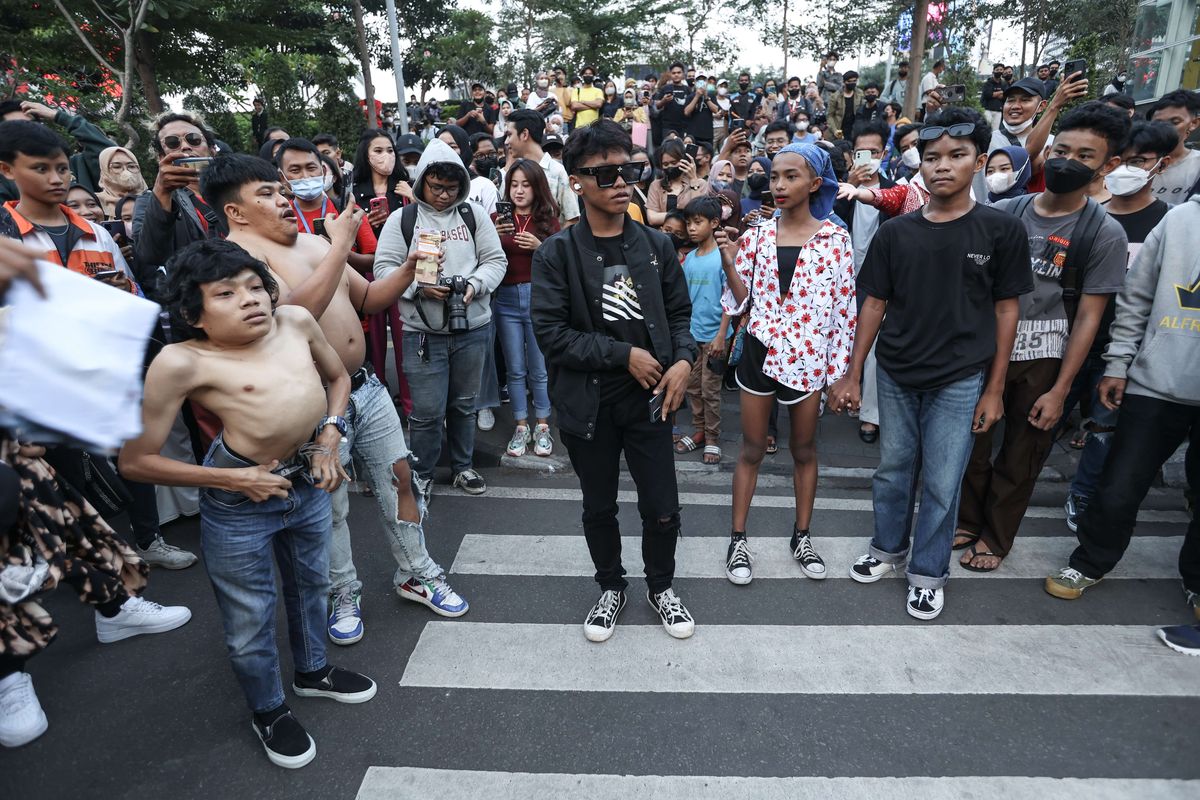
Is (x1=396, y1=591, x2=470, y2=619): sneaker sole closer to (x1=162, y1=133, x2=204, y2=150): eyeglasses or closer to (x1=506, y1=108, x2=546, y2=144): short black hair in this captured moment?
(x1=162, y1=133, x2=204, y2=150): eyeglasses

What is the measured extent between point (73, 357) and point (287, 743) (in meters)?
1.72

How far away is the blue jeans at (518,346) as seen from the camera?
17.2 ft

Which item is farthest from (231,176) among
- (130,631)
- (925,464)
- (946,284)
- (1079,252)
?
(1079,252)

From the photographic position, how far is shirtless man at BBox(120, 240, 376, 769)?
7.31 ft

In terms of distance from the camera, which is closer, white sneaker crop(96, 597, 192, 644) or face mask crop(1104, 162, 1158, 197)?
white sneaker crop(96, 597, 192, 644)

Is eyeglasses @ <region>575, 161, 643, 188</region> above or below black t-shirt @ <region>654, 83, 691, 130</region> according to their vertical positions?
below

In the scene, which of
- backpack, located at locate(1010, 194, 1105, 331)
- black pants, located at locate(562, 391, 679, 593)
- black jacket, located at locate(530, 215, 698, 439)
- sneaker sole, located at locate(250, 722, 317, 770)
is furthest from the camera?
backpack, located at locate(1010, 194, 1105, 331)

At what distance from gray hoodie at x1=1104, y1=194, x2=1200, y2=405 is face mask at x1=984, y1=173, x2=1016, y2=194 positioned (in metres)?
1.32

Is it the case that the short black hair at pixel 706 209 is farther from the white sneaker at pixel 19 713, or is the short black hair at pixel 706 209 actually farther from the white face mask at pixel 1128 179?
the white sneaker at pixel 19 713

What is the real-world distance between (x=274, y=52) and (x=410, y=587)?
18.6 meters

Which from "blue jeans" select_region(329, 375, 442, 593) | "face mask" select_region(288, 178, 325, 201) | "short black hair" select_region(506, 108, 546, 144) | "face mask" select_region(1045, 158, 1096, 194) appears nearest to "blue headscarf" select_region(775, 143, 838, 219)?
"face mask" select_region(1045, 158, 1096, 194)

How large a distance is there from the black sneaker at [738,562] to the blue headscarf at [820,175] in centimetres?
176

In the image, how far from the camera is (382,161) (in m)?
5.45

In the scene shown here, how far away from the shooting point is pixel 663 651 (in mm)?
3174
